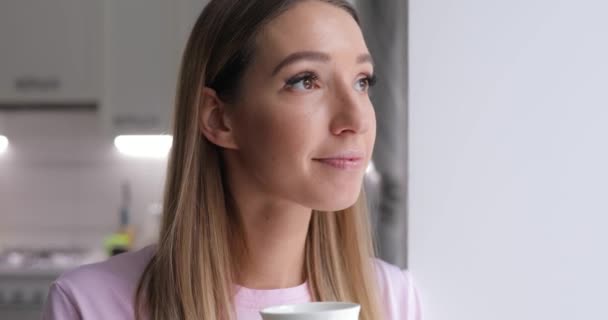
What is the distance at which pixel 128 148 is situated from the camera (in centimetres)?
367

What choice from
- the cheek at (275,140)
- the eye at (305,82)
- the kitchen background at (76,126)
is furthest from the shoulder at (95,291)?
the kitchen background at (76,126)

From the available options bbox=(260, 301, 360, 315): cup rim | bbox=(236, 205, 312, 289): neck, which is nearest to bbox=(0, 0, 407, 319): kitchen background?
bbox=(236, 205, 312, 289): neck

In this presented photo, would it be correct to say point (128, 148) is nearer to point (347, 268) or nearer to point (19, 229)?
point (19, 229)

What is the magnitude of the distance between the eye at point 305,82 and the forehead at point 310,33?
0.09 ft

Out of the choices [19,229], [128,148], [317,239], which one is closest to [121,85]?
[128,148]

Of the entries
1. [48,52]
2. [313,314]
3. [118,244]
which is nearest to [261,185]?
[313,314]

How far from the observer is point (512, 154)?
963 millimetres

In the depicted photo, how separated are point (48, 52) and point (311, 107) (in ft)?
9.14

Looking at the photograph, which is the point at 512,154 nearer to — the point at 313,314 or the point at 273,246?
the point at 273,246

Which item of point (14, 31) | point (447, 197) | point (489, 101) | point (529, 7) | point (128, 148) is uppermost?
Result: point (14, 31)

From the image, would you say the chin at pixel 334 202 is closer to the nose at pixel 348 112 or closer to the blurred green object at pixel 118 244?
the nose at pixel 348 112

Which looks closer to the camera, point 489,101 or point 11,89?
point 489,101

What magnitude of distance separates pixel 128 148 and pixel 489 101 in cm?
288

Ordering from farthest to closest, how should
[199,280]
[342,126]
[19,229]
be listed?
[19,229], [199,280], [342,126]
